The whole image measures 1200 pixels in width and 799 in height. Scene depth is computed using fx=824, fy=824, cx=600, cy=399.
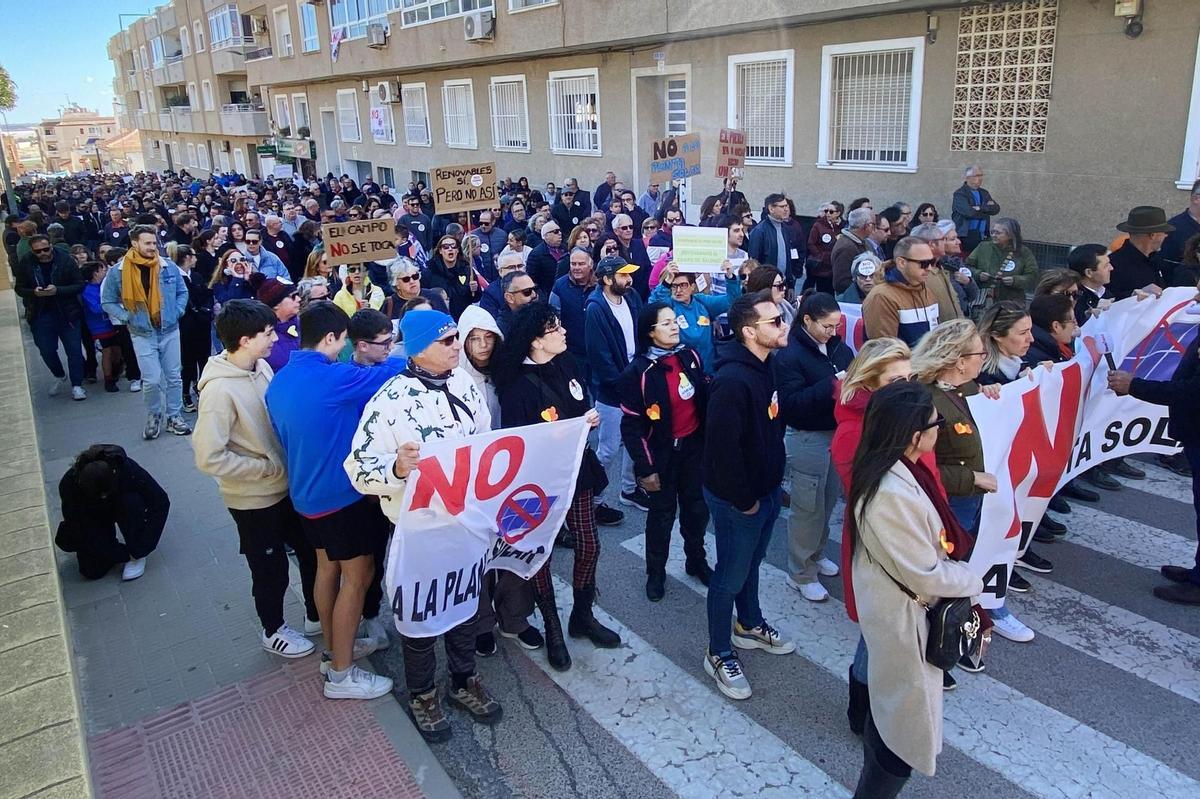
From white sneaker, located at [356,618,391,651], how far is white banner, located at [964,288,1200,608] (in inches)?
124

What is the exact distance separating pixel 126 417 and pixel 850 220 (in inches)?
316

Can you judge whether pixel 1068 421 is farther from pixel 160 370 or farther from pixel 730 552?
pixel 160 370

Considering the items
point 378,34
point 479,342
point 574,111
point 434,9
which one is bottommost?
point 479,342

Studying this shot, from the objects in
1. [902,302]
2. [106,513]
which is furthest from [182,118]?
[902,302]

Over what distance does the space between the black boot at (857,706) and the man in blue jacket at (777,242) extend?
6087 millimetres

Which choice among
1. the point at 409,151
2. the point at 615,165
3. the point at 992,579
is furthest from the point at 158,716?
the point at 409,151

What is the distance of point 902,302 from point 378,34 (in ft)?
77.7

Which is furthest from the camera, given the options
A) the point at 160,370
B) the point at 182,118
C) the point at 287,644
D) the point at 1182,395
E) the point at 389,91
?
the point at 182,118

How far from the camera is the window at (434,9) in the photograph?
21000 millimetres

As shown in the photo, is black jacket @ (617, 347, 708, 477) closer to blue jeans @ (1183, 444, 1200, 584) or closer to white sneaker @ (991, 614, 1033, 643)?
white sneaker @ (991, 614, 1033, 643)

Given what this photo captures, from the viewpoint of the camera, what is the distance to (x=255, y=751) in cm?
377

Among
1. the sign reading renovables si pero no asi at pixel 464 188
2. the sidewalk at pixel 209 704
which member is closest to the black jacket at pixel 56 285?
the sign reading renovables si pero no asi at pixel 464 188

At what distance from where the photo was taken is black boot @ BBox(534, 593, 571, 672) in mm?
4285

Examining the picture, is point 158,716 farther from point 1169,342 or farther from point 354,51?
point 354,51
